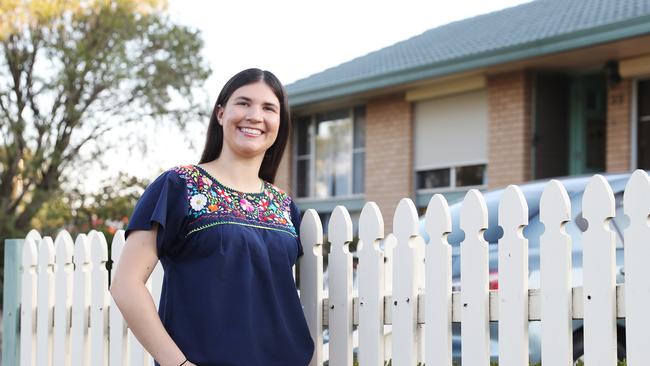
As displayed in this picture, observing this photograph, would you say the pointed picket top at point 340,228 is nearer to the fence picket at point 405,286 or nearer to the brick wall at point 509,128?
the fence picket at point 405,286

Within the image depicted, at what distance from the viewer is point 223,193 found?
3410 millimetres

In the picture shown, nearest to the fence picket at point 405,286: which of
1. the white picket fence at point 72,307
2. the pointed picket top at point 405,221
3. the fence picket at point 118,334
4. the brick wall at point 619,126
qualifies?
the pointed picket top at point 405,221

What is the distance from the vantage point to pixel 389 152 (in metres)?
17.0

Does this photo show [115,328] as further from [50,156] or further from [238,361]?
[50,156]

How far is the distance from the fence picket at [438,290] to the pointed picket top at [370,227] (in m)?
0.25

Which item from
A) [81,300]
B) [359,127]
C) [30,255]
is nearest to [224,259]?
[81,300]

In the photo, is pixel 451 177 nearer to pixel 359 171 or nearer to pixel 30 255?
pixel 359 171

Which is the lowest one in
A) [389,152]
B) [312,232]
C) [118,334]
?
[118,334]

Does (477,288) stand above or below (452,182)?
below

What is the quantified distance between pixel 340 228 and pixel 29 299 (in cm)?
244

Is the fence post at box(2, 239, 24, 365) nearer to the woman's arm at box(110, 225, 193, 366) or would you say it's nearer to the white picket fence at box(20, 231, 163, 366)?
the white picket fence at box(20, 231, 163, 366)

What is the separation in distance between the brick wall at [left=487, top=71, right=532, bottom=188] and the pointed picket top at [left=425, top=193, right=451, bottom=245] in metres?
11.0

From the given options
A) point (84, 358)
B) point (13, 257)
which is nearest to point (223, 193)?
point (84, 358)

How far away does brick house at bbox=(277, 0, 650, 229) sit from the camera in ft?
43.5
